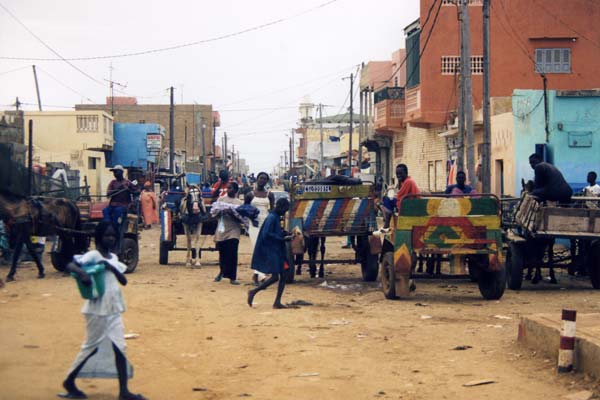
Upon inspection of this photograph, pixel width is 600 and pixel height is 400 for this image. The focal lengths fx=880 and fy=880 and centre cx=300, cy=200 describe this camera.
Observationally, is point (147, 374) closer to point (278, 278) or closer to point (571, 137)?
point (278, 278)

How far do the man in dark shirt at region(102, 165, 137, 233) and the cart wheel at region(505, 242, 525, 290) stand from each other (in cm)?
703

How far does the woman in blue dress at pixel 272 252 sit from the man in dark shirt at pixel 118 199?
4702 millimetres

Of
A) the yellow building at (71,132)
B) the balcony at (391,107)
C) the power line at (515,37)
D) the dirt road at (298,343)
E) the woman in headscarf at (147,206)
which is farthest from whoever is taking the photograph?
the yellow building at (71,132)

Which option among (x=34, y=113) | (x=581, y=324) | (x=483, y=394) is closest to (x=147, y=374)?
(x=483, y=394)

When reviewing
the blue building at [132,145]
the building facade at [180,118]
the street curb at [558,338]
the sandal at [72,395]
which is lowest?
the sandal at [72,395]

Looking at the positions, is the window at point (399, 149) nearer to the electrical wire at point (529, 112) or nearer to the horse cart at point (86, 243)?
the electrical wire at point (529, 112)

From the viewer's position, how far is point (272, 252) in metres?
12.5

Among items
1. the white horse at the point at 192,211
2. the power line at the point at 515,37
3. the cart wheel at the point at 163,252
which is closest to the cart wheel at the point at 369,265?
the white horse at the point at 192,211

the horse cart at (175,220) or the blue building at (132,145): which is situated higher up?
the blue building at (132,145)

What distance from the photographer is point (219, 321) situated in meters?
11.3

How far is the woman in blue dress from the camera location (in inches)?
490

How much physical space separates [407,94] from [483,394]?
30739 mm

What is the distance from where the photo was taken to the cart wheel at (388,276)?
526 inches

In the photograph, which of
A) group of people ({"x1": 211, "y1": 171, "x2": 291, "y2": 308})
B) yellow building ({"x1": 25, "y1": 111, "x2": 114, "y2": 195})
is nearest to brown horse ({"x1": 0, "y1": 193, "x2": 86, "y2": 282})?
group of people ({"x1": 211, "y1": 171, "x2": 291, "y2": 308})
